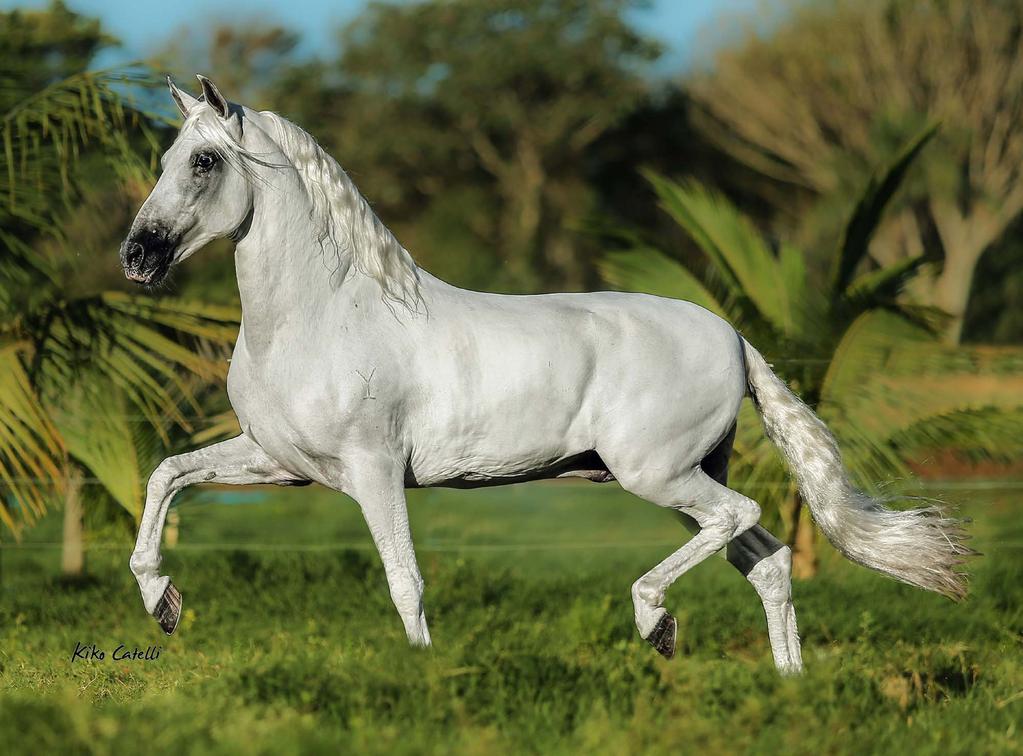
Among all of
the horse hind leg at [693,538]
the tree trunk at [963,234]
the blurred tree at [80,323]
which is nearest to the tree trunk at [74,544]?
the blurred tree at [80,323]

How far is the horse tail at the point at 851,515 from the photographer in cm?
466

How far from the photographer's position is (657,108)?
36.7 m

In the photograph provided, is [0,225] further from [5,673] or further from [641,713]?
[641,713]

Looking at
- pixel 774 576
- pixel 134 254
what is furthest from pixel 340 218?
pixel 774 576

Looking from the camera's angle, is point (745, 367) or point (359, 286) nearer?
point (359, 286)

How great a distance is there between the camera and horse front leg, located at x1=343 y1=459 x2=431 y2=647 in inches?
166

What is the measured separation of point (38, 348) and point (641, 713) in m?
3.90

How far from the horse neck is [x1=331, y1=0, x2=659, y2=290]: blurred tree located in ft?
97.4

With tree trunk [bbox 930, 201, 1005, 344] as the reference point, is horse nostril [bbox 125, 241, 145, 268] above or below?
above

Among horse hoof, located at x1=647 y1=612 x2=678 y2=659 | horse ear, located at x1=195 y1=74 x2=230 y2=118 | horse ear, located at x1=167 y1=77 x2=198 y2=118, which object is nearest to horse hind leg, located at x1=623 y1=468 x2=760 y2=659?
horse hoof, located at x1=647 y1=612 x2=678 y2=659

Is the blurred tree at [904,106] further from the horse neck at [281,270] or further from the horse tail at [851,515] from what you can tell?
the horse neck at [281,270]

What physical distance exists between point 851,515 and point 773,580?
0.37 metres

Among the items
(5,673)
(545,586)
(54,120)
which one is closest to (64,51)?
(54,120)

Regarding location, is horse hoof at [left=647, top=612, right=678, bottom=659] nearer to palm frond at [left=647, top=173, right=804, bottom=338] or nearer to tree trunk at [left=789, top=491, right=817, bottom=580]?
palm frond at [left=647, top=173, right=804, bottom=338]
